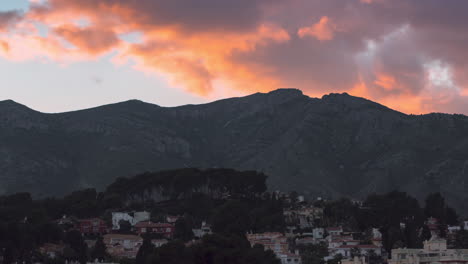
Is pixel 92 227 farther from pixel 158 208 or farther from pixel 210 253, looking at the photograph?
pixel 210 253

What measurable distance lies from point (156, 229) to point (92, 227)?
7920mm

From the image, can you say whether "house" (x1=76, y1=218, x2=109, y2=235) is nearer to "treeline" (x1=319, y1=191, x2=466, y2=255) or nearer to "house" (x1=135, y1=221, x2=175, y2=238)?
"house" (x1=135, y1=221, x2=175, y2=238)

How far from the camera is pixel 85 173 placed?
184500mm

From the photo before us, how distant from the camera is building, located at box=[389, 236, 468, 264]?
253 feet

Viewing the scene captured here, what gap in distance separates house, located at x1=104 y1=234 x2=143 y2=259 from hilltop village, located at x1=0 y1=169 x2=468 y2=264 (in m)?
0.12

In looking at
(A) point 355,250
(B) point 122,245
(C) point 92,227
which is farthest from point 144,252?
(C) point 92,227

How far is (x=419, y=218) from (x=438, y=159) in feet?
237

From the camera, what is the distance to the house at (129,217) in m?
115

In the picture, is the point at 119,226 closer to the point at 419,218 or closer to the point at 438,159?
the point at 419,218

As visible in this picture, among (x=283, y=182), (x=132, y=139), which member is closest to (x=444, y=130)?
(x=283, y=182)

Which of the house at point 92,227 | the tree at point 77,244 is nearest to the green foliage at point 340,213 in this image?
the house at point 92,227

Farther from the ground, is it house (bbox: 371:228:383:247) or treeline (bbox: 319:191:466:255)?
treeline (bbox: 319:191:466:255)

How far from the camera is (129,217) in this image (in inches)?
4587

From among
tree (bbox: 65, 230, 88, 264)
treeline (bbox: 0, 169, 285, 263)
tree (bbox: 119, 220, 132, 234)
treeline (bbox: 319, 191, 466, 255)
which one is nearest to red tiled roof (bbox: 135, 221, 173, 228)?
tree (bbox: 119, 220, 132, 234)
